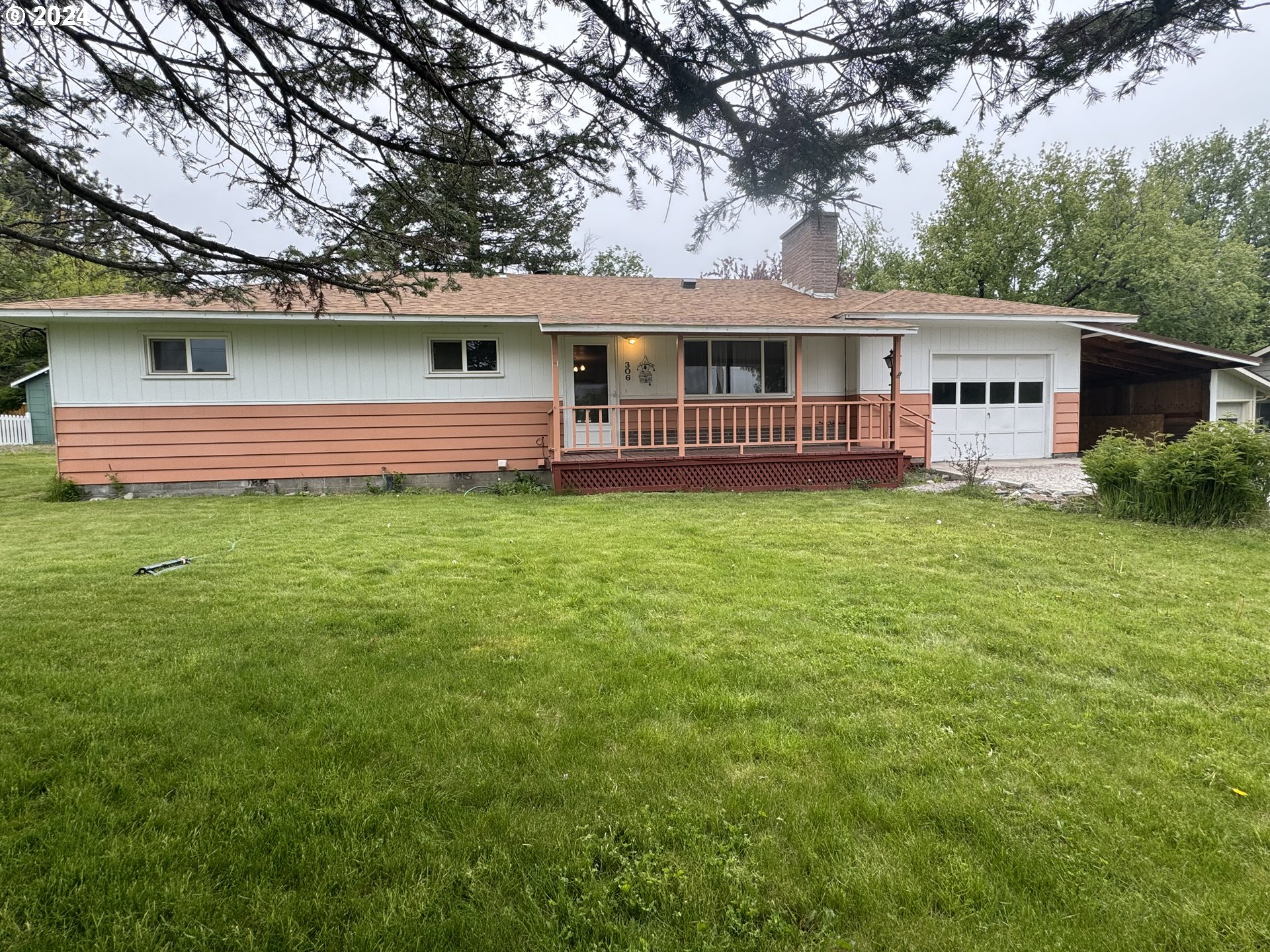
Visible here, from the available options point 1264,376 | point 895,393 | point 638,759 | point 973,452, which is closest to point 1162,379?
point 973,452

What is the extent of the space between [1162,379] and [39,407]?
33840mm

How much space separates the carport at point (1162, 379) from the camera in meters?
11.8

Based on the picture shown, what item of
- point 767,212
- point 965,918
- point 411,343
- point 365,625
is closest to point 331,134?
point 767,212

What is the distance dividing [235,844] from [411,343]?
954 centimetres

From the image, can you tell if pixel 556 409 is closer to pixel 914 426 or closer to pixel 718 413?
pixel 718 413

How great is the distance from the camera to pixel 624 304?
11.3 metres

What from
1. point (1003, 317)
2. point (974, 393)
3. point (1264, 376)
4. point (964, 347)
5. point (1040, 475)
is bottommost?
point (1040, 475)

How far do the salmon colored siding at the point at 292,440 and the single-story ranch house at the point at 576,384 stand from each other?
0.09 feet

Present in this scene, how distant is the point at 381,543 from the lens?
587 cm

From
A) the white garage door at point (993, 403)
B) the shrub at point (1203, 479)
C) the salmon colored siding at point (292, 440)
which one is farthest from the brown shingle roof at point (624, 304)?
the shrub at point (1203, 479)

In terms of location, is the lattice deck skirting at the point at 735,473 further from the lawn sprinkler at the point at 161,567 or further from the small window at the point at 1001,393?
the lawn sprinkler at the point at 161,567

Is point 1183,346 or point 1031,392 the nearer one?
point 1183,346

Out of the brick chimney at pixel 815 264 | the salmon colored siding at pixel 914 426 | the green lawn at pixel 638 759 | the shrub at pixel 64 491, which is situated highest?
the brick chimney at pixel 815 264

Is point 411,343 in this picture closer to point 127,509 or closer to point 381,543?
point 127,509
